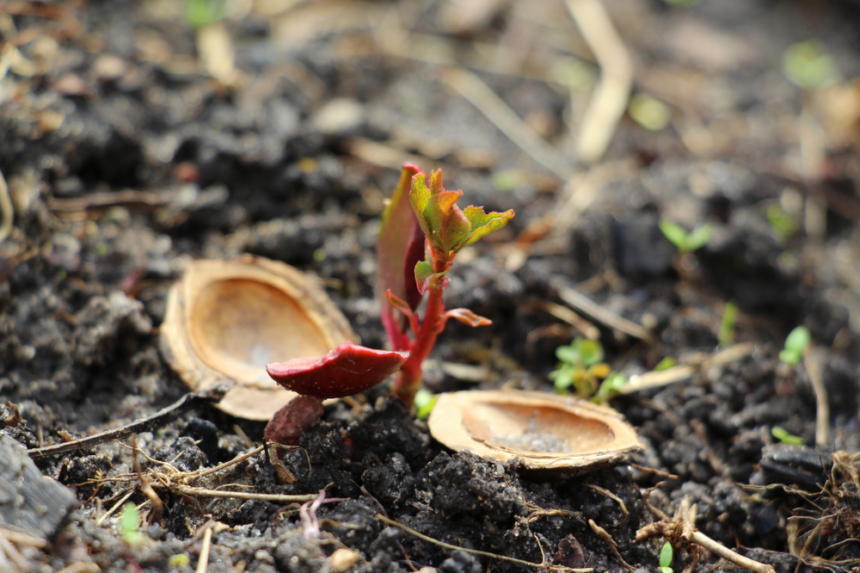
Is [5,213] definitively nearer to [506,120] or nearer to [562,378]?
[562,378]

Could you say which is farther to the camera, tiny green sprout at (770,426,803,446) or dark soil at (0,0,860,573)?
tiny green sprout at (770,426,803,446)

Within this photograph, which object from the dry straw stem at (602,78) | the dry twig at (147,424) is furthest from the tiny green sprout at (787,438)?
the dry twig at (147,424)

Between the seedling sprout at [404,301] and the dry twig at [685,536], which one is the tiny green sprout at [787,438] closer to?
the dry twig at [685,536]

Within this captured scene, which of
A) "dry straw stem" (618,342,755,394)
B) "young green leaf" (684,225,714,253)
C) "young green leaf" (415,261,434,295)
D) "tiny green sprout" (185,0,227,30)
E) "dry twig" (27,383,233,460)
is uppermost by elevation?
"tiny green sprout" (185,0,227,30)


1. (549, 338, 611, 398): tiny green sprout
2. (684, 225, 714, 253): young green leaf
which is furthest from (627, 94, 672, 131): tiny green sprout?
(549, 338, 611, 398): tiny green sprout

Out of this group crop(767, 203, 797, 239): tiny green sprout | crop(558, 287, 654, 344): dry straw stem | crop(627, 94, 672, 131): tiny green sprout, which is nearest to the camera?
crop(558, 287, 654, 344): dry straw stem

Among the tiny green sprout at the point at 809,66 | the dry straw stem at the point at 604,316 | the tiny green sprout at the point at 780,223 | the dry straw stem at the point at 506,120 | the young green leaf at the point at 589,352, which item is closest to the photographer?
the young green leaf at the point at 589,352

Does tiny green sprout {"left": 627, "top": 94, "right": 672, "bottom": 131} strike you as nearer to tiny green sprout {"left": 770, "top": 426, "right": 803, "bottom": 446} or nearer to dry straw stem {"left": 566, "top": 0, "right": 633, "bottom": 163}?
dry straw stem {"left": 566, "top": 0, "right": 633, "bottom": 163}

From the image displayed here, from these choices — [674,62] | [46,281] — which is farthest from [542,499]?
[674,62]
